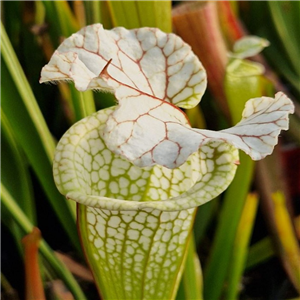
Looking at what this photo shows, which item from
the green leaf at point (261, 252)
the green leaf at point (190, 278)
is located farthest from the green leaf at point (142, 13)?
the green leaf at point (261, 252)

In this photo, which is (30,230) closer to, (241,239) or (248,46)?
(241,239)

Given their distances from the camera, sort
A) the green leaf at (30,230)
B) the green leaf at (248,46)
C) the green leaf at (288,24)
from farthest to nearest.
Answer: the green leaf at (288,24) < the green leaf at (248,46) < the green leaf at (30,230)

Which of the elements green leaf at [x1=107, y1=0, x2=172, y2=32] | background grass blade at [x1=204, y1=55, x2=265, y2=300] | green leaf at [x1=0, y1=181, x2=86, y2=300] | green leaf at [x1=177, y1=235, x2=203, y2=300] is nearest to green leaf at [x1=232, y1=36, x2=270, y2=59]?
background grass blade at [x1=204, y1=55, x2=265, y2=300]

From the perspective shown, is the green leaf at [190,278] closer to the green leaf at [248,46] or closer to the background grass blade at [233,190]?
the background grass blade at [233,190]

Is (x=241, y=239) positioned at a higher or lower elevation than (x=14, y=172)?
lower

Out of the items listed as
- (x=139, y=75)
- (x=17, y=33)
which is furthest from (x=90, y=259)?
(x=17, y=33)

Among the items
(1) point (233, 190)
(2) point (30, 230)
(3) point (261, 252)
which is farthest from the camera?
(3) point (261, 252)

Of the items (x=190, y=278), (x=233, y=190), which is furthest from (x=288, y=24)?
(x=190, y=278)

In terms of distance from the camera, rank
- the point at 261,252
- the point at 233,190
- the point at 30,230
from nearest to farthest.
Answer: the point at 30,230
the point at 233,190
the point at 261,252

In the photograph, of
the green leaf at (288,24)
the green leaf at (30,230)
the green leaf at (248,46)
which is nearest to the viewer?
the green leaf at (30,230)

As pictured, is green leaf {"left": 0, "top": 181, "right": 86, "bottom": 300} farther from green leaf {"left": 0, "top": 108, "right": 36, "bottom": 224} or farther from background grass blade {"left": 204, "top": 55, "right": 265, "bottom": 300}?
background grass blade {"left": 204, "top": 55, "right": 265, "bottom": 300}

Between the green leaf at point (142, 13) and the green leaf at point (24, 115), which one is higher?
the green leaf at point (142, 13)
